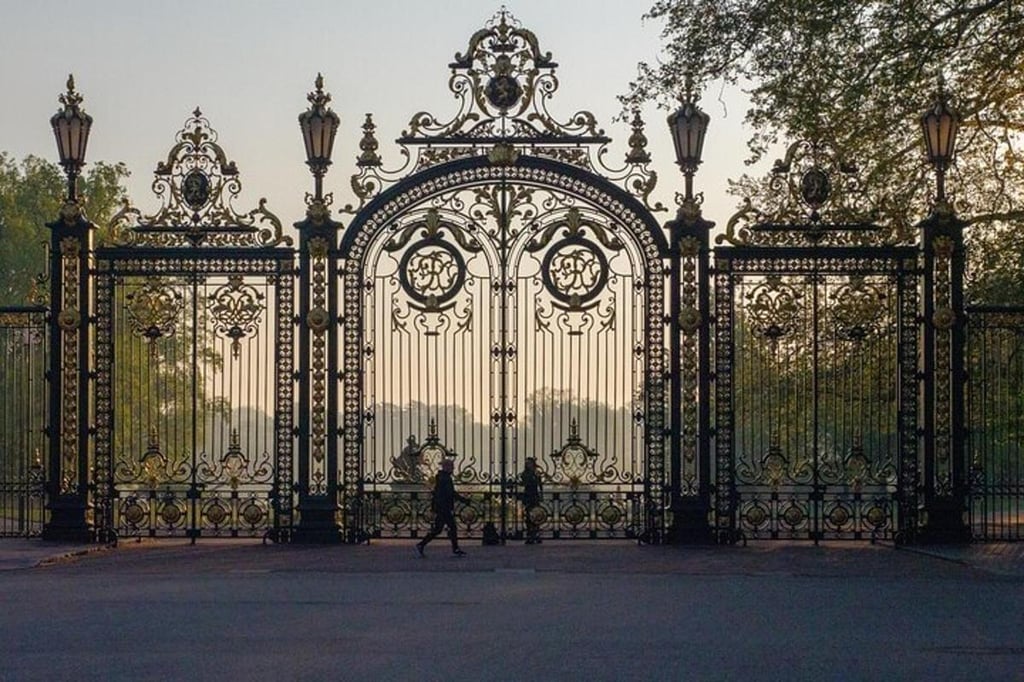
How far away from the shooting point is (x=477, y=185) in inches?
1000

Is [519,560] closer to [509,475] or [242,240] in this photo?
[509,475]

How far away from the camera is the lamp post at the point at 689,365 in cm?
2489

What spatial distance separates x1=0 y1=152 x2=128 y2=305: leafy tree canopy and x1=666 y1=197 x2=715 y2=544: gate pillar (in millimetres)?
32971

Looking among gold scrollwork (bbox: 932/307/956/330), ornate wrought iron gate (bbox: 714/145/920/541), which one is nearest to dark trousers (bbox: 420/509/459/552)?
ornate wrought iron gate (bbox: 714/145/920/541)

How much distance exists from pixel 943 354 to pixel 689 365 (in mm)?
3304

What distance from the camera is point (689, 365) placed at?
981 inches

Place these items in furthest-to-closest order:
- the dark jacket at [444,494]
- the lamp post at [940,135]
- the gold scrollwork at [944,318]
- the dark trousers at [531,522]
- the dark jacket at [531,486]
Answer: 1. the dark trousers at [531,522]
2. the dark jacket at [531,486]
3. the lamp post at [940,135]
4. the gold scrollwork at [944,318]
5. the dark jacket at [444,494]

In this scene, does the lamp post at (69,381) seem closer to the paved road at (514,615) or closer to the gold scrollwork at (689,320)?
the paved road at (514,615)

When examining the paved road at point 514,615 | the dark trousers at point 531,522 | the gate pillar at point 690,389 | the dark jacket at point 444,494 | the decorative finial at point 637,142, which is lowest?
the paved road at point 514,615

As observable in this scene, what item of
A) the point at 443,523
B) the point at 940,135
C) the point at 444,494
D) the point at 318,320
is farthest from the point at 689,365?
the point at 318,320

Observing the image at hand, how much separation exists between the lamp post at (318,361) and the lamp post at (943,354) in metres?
7.57

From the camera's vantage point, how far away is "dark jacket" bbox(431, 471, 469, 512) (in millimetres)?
24031

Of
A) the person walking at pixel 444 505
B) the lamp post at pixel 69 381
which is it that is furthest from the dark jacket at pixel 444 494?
the lamp post at pixel 69 381

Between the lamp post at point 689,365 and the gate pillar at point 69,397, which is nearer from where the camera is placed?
the lamp post at point 689,365
